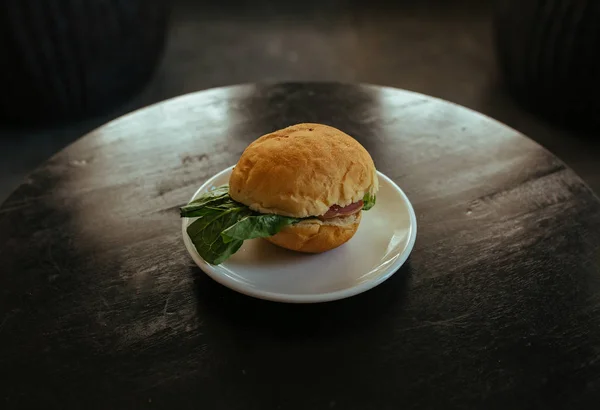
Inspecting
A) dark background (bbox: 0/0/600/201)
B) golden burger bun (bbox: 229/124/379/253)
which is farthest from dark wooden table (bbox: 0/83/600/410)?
dark background (bbox: 0/0/600/201)

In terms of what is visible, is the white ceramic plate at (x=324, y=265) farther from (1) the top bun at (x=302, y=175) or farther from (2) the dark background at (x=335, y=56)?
(2) the dark background at (x=335, y=56)

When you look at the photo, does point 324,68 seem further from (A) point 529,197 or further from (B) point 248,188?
(B) point 248,188

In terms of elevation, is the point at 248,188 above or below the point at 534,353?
above

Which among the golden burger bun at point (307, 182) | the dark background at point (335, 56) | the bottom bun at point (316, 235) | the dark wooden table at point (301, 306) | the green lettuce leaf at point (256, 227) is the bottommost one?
the dark background at point (335, 56)

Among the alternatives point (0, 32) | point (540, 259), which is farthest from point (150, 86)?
point (540, 259)

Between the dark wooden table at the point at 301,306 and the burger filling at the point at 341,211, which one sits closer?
the dark wooden table at the point at 301,306

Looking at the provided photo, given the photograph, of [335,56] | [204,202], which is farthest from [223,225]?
[335,56]

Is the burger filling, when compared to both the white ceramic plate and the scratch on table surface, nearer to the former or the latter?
the white ceramic plate

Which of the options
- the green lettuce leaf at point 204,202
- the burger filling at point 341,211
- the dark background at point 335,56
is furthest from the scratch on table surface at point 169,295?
the dark background at point 335,56
